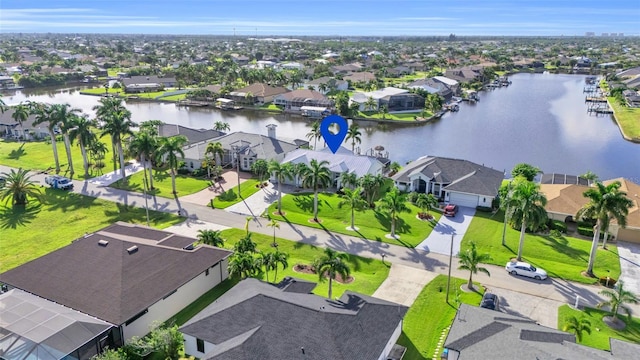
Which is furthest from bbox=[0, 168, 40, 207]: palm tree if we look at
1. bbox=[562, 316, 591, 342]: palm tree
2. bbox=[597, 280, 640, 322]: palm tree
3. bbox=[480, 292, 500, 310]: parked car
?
bbox=[597, 280, 640, 322]: palm tree

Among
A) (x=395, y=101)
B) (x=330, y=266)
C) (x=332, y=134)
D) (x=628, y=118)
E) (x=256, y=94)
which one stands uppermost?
(x=256, y=94)

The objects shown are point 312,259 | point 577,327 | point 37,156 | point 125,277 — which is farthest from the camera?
point 37,156

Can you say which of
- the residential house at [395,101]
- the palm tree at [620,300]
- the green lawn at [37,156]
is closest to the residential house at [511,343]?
the palm tree at [620,300]

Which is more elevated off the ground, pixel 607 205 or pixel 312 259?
pixel 607 205

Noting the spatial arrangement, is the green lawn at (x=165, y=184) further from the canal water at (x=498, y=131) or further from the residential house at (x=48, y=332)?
the canal water at (x=498, y=131)

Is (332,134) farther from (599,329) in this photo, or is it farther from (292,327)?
(599,329)

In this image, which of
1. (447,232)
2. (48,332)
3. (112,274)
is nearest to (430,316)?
(447,232)

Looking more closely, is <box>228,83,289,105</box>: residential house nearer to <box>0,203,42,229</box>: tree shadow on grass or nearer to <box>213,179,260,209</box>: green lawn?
<box>213,179,260,209</box>: green lawn
